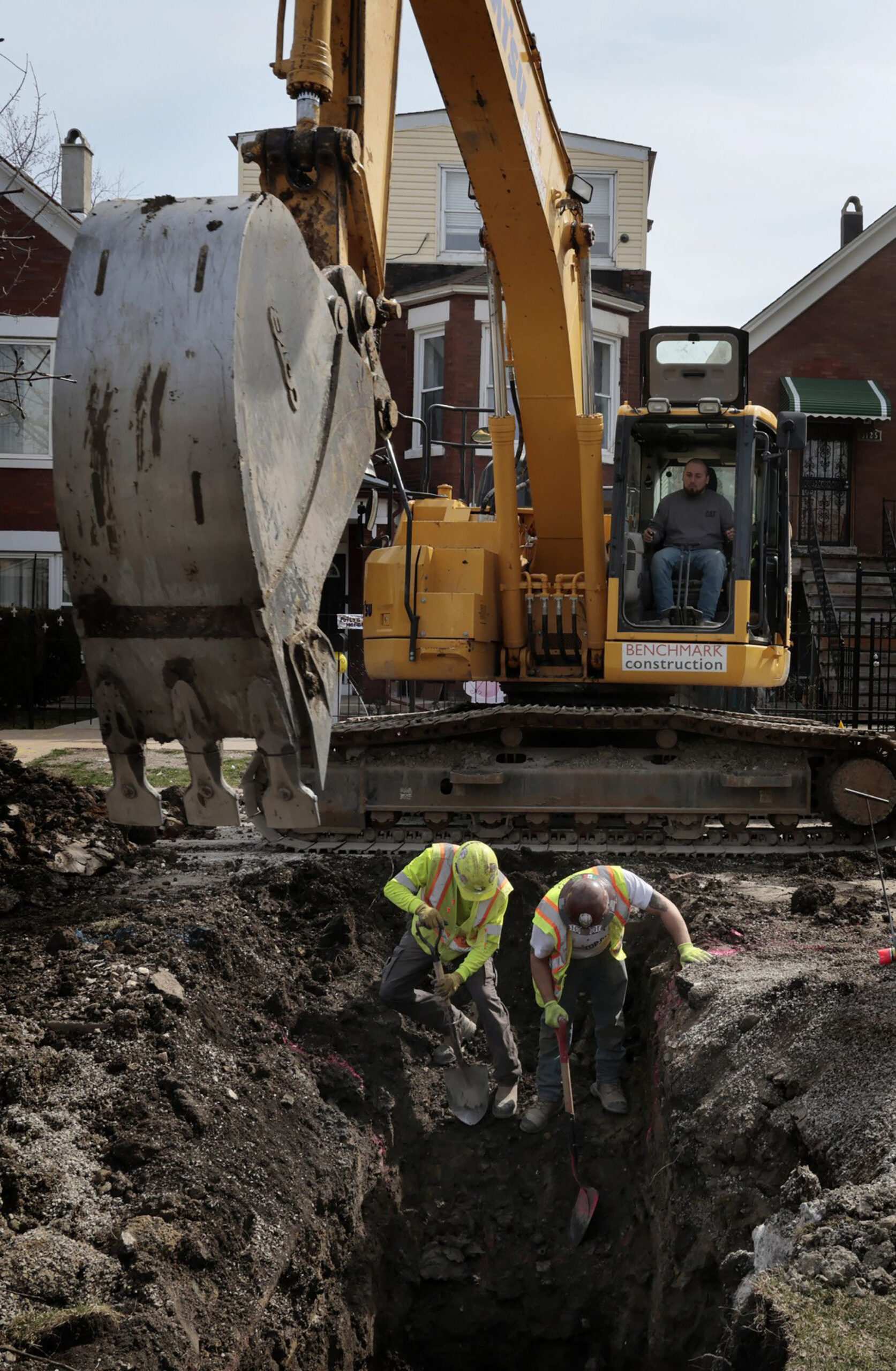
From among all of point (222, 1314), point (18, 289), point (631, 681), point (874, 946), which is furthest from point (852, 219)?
point (222, 1314)

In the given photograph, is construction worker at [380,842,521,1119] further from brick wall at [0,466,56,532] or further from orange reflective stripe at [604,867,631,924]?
brick wall at [0,466,56,532]

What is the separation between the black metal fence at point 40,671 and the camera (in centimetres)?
1828

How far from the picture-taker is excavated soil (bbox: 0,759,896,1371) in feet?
14.7

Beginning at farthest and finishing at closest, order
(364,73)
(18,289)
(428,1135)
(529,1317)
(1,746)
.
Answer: (18,289), (1,746), (428,1135), (529,1317), (364,73)

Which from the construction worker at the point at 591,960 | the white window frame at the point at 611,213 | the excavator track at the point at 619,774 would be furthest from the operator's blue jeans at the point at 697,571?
the white window frame at the point at 611,213

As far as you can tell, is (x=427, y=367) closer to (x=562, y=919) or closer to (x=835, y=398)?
(x=835, y=398)

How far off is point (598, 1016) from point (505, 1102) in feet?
2.28

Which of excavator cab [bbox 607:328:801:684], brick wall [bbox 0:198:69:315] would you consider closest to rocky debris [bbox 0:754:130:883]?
excavator cab [bbox 607:328:801:684]

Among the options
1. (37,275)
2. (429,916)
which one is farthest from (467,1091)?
(37,275)

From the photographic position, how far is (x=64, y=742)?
15.5 m

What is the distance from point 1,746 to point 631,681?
556cm

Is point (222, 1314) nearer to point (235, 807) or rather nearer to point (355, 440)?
point (235, 807)

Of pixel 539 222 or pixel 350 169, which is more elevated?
pixel 539 222

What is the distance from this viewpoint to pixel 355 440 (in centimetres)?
489
